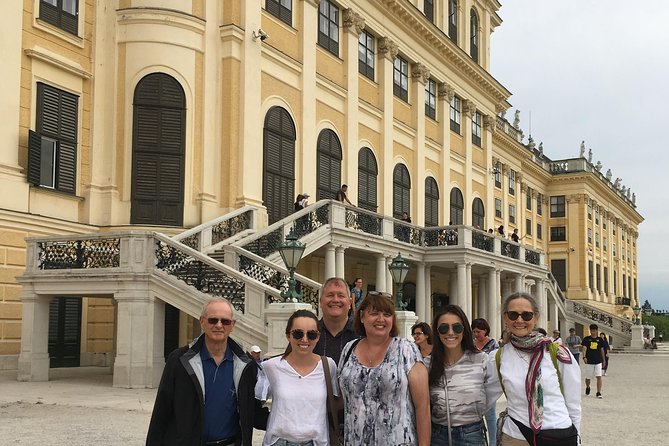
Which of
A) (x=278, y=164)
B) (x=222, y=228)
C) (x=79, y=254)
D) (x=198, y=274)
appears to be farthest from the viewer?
(x=278, y=164)

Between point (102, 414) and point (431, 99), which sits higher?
point (431, 99)

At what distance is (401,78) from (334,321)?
32.0 m

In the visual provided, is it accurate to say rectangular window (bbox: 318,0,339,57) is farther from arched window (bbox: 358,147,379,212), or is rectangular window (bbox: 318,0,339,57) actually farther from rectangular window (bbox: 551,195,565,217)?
rectangular window (bbox: 551,195,565,217)

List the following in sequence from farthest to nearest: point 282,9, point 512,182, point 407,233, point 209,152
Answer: point 512,182 → point 407,233 → point 282,9 → point 209,152

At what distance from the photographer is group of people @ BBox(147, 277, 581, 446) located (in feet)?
15.7

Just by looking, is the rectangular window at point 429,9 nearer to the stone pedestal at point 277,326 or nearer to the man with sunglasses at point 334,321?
the stone pedestal at point 277,326

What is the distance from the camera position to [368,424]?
15.7ft

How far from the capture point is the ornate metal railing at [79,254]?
17906 millimetres

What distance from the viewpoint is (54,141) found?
861 inches

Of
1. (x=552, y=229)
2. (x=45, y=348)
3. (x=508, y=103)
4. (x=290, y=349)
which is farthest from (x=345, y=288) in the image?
(x=552, y=229)

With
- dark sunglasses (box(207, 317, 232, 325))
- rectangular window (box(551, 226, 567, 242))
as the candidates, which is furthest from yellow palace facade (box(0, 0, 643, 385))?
rectangular window (box(551, 226, 567, 242))

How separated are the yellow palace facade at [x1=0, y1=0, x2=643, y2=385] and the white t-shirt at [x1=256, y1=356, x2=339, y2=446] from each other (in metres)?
11.3

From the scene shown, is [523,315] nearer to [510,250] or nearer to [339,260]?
[339,260]

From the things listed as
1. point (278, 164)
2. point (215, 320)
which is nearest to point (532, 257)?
point (278, 164)
